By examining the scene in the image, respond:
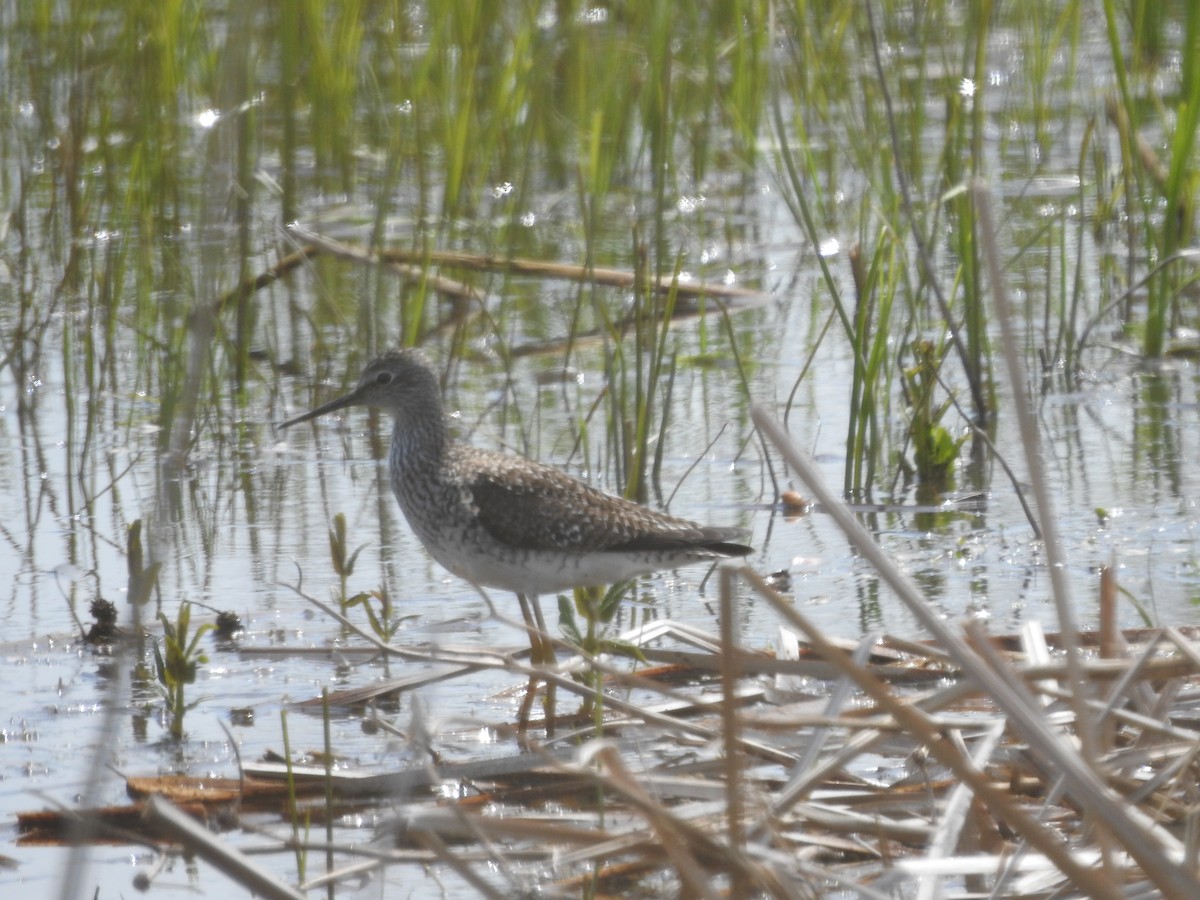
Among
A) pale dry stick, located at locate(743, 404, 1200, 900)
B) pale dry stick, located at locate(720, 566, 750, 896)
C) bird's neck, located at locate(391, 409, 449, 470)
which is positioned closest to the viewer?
pale dry stick, located at locate(743, 404, 1200, 900)

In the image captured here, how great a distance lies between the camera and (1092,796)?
215cm

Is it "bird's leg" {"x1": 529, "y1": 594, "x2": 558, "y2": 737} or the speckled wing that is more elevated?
the speckled wing

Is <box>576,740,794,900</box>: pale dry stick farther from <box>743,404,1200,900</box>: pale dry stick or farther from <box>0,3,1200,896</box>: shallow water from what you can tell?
<box>743,404,1200,900</box>: pale dry stick

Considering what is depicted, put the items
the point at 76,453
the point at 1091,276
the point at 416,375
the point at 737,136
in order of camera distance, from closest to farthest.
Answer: the point at 416,375 → the point at 76,453 → the point at 1091,276 → the point at 737,136

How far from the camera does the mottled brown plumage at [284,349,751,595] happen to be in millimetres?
5250

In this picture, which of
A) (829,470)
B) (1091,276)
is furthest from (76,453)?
(1091,276)

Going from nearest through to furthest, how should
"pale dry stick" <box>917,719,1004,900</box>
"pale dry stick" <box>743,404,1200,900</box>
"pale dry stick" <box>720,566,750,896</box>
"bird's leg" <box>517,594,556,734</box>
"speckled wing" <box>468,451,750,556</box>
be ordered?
"pale dry stick" <box>743,404,1200,900</box> < "pale dry stick" <box>720,566,750,896</box> < "pale dry stick" <box>917,719,1004,900</box> < "bird's leg" <box>517,594,556,734</box> < "speckled wing" <box>468,451,750,556</box>

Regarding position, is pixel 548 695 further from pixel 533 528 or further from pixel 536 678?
pixel 533 528

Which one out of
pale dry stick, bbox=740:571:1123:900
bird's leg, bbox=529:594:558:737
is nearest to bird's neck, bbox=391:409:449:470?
bird's leg, bbox=529:594:558:737

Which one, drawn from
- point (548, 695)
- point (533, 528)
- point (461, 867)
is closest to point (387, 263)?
point (533, 528)

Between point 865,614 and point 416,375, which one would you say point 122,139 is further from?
point 865,614

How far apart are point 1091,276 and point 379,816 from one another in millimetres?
5593

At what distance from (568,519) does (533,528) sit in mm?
107

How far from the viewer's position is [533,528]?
537 centimetres
